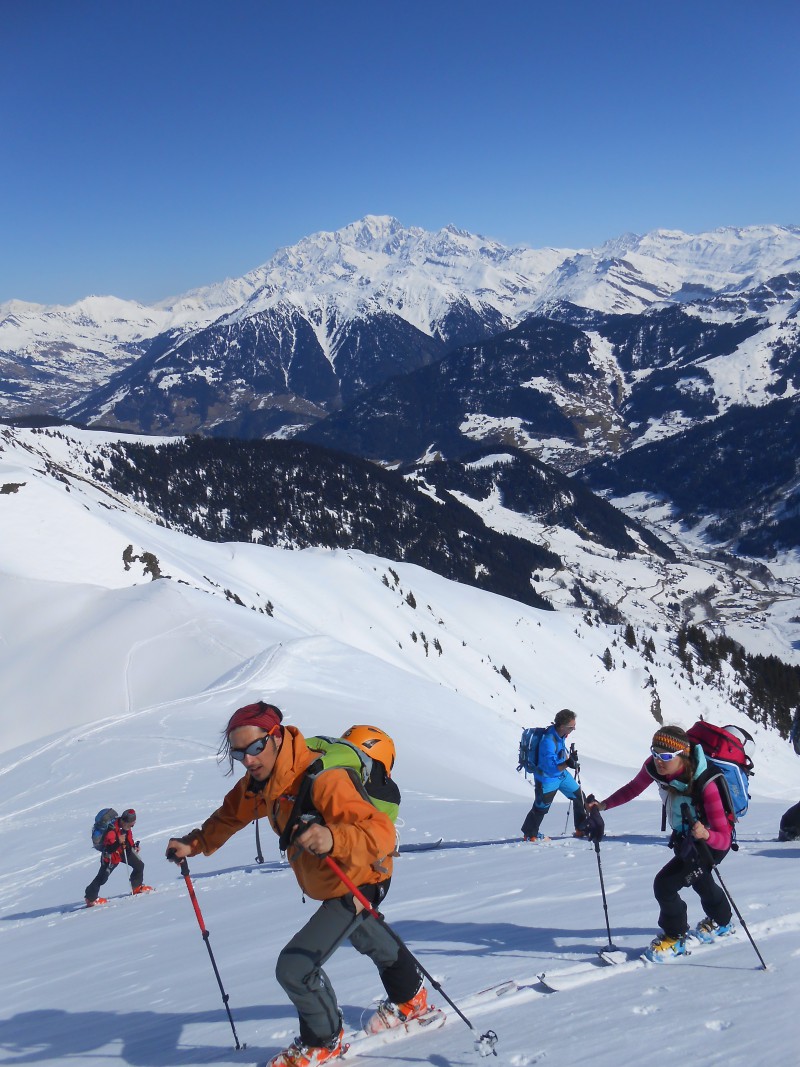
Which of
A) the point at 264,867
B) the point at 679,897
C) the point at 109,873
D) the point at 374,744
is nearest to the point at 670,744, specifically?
the point at 679,897

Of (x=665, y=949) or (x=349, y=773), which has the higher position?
(x=349, y=773)

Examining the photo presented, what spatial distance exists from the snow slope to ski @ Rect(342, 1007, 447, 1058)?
111mm

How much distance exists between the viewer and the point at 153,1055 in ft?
19.4

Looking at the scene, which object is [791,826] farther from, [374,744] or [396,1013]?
[374,744]

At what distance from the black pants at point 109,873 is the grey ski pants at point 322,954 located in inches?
348

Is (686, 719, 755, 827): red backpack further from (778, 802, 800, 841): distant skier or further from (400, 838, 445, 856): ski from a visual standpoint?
(400, 838, 445, 856): ski

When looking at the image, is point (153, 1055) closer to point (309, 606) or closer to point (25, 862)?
point (25, 862)

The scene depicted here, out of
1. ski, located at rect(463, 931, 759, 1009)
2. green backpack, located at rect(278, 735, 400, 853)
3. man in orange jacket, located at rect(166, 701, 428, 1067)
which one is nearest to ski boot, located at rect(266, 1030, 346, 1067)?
man in orange jacket, located at rect(166, 701, 428, 1067)

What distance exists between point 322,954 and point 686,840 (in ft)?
10.5

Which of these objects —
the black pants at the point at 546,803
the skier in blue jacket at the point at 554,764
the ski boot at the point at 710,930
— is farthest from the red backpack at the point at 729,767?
the black pants at the point at 546,803

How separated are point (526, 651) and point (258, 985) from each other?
197 feet

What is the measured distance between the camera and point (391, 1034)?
18.0ft

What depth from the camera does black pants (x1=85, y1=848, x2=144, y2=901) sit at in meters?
12.8

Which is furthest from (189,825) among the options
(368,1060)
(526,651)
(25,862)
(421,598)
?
(421,598)
